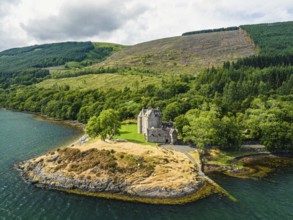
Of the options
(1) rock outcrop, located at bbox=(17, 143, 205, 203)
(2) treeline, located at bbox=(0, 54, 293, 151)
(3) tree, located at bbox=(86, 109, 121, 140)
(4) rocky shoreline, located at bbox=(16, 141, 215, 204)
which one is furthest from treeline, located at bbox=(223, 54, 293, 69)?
(4) rocky shoreline, located at bbox=(16, 141, 215, 204)

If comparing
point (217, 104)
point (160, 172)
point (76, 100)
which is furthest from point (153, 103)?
point (160, 172)

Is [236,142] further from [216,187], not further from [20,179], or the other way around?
[20,179]

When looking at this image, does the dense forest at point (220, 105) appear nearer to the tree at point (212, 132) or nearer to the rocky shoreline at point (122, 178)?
the tree at point (212, 132)

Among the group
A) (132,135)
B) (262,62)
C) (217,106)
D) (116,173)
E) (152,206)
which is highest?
(262,62)

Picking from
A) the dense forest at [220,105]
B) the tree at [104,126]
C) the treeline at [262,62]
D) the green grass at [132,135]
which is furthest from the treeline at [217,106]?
the tree at [104,126]

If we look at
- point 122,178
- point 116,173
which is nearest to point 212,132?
point 122,178

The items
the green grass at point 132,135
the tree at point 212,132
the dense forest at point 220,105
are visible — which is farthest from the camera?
the green grass at point 132,135

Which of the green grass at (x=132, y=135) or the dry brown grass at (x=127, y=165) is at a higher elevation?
the green grass at (x=132, y=135)

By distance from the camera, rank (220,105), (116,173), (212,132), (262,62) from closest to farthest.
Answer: (116,173)
(212,132)
(220,105)
(262,62)

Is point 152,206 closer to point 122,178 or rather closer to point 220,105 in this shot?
point 122,178
